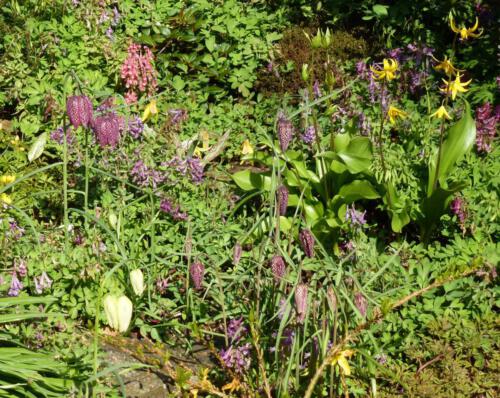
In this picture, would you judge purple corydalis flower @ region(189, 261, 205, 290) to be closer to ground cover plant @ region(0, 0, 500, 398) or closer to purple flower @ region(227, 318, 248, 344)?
ground cover plant @ region(0, 0, 500, 398)

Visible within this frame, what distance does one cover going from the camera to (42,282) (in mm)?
3119

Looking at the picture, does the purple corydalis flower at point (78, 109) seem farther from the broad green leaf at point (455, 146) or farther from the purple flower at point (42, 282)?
the broad green leaf at point (455, 146)

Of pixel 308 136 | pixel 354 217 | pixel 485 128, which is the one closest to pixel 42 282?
pixel 354 217

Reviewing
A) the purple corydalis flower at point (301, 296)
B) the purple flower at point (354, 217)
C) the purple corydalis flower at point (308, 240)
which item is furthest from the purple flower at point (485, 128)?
the purple corydalis flower at point (301, 296)

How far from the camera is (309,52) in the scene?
16.6ft

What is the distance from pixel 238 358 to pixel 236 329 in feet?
0.57

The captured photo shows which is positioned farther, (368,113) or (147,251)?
(368,113)

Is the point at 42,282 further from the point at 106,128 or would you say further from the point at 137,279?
the point at 106,128

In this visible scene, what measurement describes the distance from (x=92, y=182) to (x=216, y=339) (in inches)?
42.4

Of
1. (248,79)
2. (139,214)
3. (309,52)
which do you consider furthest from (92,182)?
(309,52)

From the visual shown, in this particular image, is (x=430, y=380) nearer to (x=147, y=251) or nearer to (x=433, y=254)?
(x=433, y=254)

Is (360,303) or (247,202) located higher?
(360,303)

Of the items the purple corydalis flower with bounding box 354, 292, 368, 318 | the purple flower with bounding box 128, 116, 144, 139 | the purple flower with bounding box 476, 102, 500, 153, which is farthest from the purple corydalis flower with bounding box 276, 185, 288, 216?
the purple flower with bounding box 476, 102, 500, 153

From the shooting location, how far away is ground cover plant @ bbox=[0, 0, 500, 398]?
2898 millimetres
